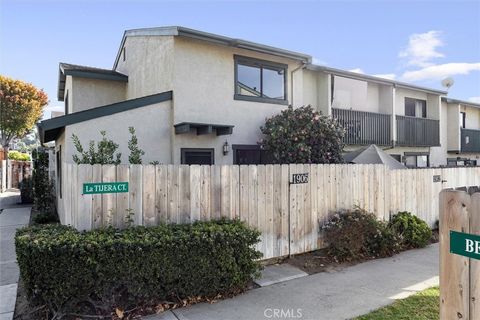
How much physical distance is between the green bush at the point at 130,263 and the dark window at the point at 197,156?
15.5 ft

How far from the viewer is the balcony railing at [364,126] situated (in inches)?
562

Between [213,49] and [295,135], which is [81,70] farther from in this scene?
[295,135]

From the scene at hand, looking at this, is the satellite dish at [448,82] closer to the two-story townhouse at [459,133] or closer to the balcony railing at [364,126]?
the two-story townhouse at [459,133]

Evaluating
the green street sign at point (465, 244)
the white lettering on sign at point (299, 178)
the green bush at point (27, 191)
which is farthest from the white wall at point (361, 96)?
the green bush at point (27, 191)

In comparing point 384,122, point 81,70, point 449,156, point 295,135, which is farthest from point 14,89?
point 449,156

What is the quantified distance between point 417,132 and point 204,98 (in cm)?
1213

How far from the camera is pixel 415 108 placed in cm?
1864

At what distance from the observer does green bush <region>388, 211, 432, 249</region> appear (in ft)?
26.9

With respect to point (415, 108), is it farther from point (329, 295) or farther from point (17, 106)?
point (17, 106)

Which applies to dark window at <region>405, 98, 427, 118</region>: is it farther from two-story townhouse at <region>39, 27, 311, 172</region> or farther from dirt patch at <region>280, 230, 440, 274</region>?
dirt patch at <region>280, 230, 440, 274</region>

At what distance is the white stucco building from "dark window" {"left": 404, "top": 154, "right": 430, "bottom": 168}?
186 cm

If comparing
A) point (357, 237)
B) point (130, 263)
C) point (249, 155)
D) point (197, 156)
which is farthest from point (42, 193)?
point (357, 237)

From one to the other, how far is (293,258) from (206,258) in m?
2.73

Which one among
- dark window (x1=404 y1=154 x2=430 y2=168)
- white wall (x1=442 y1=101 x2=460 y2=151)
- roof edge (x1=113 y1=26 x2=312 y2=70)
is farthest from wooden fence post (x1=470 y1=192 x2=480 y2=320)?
white wall (x1=442 y1=101 x2=460 y2=151)
